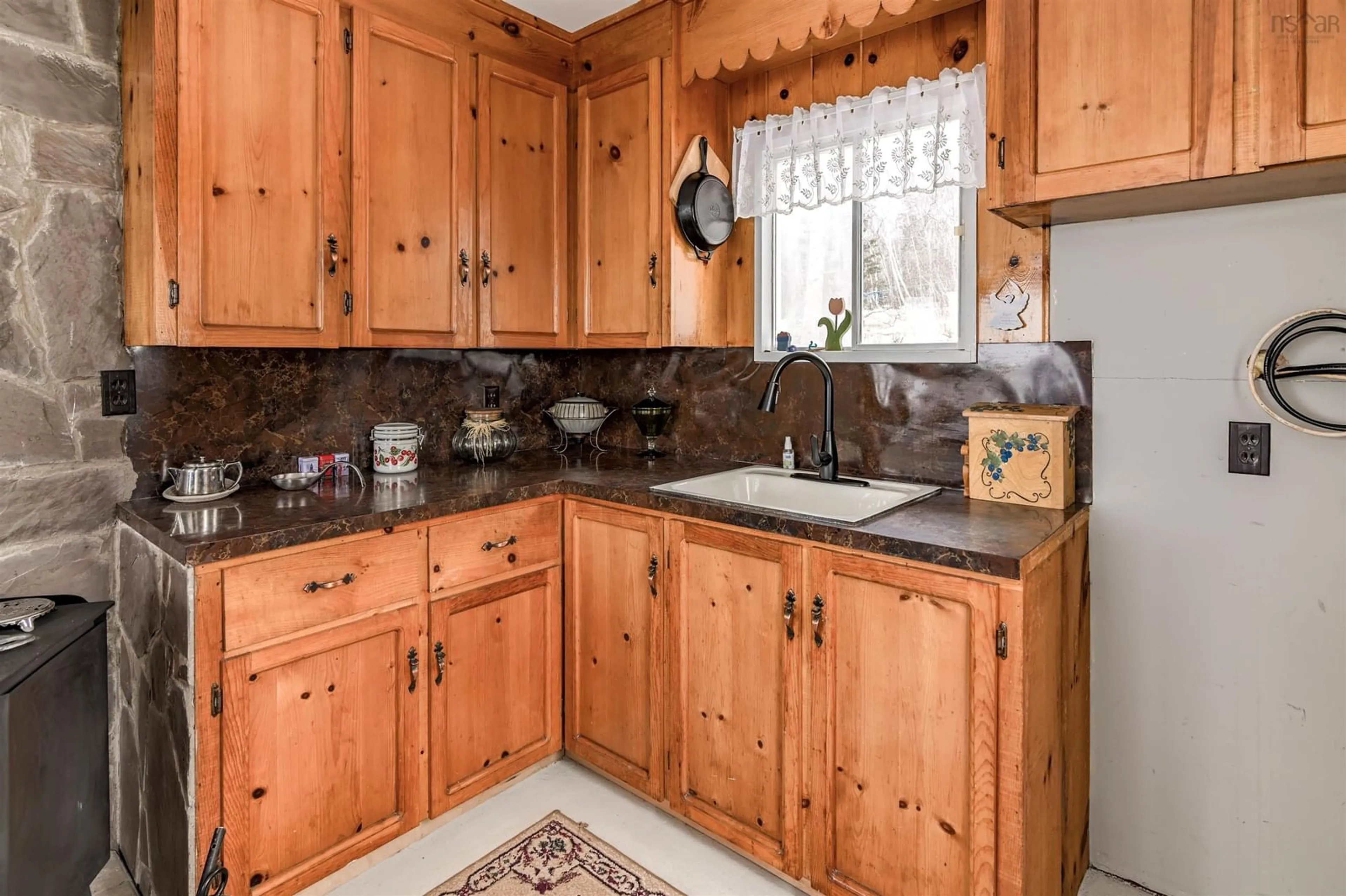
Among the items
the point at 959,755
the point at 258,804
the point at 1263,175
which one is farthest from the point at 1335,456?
the point at 258,804

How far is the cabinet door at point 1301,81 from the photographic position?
4.06 ft

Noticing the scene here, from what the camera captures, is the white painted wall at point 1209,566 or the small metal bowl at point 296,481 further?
the small metal bowl at point 296,481

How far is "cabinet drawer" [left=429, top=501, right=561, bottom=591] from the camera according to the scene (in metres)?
1.99

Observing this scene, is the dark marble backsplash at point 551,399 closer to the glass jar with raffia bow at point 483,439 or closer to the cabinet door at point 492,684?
the glass jar with raffia bow at point 483,439

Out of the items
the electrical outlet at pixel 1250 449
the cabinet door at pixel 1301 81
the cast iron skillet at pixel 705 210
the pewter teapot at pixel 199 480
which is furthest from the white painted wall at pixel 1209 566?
the pewter teapot at pixel 199 480

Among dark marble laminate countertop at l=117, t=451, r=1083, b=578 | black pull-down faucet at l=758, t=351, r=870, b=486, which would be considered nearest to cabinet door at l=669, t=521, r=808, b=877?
dark marble laminate countertop at l=117, t=451, r=1083, b=578

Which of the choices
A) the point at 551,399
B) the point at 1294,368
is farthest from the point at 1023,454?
the point at 551,399

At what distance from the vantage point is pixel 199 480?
192cm

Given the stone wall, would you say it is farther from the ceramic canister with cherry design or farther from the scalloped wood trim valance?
the scalloped wood trim valance

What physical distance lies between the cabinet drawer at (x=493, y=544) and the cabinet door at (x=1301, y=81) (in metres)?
1.92

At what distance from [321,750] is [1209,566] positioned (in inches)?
86.5

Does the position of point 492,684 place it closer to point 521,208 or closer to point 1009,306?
point 521,208

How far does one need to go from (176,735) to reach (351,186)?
4.88 feet

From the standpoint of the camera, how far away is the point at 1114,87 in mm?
1451
